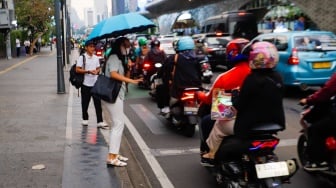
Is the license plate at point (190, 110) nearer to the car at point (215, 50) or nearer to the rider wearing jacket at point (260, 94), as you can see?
the rider wearing jacket at point (260, 94)

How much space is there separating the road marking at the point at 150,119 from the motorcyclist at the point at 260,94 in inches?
186

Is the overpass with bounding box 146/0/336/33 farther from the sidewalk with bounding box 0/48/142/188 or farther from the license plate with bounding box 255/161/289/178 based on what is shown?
the license plate with bounding box 255/161/289/178

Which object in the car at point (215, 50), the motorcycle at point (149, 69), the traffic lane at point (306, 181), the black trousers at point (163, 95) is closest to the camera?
the traffic lane at point (306, 181)

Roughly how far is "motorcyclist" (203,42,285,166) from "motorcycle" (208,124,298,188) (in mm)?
83

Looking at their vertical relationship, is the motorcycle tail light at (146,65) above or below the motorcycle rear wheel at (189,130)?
above

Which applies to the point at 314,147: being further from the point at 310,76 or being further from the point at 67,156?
the point at 310,76

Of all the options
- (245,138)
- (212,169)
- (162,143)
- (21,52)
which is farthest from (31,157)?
(21,52)

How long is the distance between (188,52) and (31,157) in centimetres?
304

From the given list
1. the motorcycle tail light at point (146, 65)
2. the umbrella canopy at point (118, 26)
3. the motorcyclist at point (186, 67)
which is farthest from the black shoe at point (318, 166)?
the motorcycle tail light at point (146, 65)

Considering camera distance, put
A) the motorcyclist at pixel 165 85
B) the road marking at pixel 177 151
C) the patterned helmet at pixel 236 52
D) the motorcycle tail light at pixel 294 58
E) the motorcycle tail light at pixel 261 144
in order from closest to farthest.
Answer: the motorcycle tail light at pixel 261 144, the patterned helmet at pixel 236 52, the road marking at pixel 177 151, the motorcyclist at pixel 165 85, the motorcycle tail light at pixel 294 58

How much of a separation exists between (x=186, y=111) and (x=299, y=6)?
Answer: 26818 mm

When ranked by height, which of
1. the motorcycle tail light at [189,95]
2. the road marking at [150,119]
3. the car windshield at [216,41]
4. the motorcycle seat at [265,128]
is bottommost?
the road marking at [150,119]

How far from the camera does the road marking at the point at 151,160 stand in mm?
6145

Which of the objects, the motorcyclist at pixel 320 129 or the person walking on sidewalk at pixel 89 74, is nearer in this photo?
the motorcyclist at pixel 320 129
